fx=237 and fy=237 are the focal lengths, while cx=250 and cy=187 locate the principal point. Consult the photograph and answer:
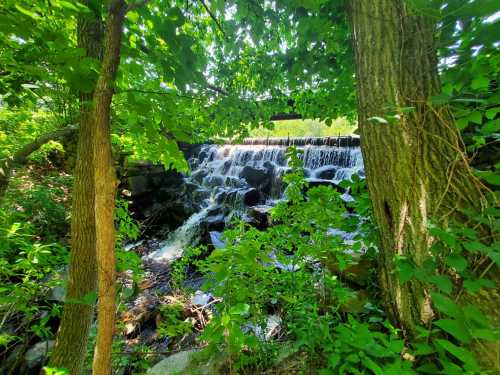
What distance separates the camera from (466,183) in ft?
3.75

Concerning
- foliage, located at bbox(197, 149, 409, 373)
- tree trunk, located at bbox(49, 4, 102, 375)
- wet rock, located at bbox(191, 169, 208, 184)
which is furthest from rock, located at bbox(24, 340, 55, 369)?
wet rock, located at bbox(191, 169, 208, 184)

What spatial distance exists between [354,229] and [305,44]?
1.78 metres

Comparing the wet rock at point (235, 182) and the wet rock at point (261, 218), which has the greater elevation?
the wet rock at point (235, 182)

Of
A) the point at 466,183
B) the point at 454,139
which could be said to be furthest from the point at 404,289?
the point at 454,139

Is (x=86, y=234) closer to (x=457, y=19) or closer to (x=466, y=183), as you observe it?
(x=466, y=183)

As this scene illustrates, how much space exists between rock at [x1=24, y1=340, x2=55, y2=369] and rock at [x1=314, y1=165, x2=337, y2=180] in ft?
24.0

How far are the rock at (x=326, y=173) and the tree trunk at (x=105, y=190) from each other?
7.43 m

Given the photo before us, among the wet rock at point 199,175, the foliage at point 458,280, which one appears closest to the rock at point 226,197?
the wet rock at point 199,175

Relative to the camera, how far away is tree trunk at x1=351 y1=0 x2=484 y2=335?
1.16m

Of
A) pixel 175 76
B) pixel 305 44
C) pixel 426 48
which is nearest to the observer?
pixel 426 48

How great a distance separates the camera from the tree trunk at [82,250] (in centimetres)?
184

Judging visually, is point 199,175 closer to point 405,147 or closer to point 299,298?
point 299,298

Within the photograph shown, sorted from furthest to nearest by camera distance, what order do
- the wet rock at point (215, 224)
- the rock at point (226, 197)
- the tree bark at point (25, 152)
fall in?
1. the rock at point (226, 197)
2. the wet rock at point (215, 224)
3. the tree bark at point (25, 152)

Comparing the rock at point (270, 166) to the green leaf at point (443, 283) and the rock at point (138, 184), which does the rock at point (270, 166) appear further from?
the green leaf at point (443, 283)
